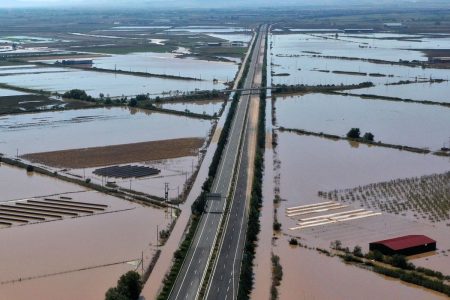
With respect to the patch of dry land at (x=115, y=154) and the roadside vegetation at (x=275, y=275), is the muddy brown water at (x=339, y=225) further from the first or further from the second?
the patch of dry land at (x=115, y=154)

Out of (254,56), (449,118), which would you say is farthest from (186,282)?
(254,56)

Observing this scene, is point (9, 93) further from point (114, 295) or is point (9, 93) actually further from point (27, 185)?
point (114, 295)

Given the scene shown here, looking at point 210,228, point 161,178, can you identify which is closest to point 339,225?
point 210,228

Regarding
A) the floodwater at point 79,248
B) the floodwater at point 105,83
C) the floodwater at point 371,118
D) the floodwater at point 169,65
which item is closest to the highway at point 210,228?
the floodwater at point 79,248

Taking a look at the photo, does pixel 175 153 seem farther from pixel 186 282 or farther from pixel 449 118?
pixel 449 118

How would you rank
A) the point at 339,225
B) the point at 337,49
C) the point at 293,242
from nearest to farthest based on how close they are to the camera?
the point at 293,242
the point at 339,225
the point at 337,49
